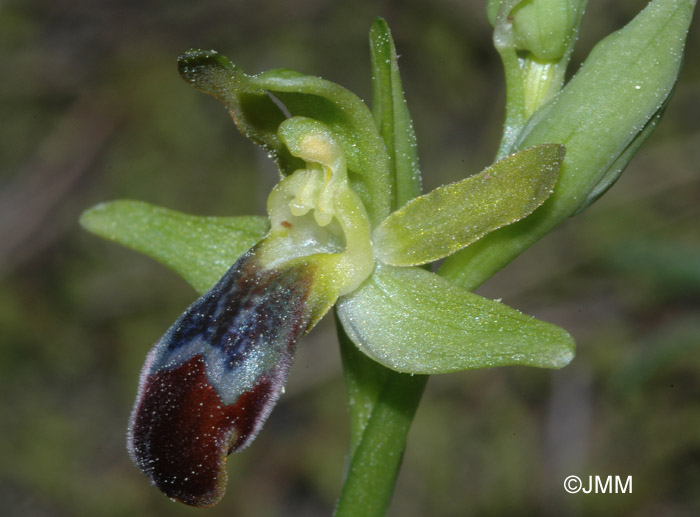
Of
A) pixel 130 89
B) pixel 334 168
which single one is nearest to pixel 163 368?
pixel 334 168

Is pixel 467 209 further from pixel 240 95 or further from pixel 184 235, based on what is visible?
pixel 184 235

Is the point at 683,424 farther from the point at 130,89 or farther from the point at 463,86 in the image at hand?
the point at 130,89

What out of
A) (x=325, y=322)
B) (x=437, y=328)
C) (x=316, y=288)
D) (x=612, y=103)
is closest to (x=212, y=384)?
(x=316, y=288)

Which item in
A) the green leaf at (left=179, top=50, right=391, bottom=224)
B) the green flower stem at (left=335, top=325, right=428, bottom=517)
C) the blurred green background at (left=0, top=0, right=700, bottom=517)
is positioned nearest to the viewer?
the green leaf at (left=179, top=50, right=391, bottom=224)

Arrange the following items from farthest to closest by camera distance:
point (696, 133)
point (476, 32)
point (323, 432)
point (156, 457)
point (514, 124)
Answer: point (476, 32) → point (696, 133) → point (323, 432) → point (514, 124) → point (156, 457)

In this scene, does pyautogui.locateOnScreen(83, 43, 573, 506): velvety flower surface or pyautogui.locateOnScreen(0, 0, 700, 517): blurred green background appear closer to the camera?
pyautogui.locateOnScreen(83, 43, 573, 506): velvety flower surface

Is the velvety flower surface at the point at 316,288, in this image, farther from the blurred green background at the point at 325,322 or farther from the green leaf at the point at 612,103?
the blurred green background at the point at 325,322

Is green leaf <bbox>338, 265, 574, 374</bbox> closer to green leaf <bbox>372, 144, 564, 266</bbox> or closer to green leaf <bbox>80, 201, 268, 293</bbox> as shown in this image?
green leaf <bbox>372, 144, 564, 266</bbox>

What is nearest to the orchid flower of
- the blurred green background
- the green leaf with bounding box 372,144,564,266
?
the green leaf with bounding box 372,144,564,266
